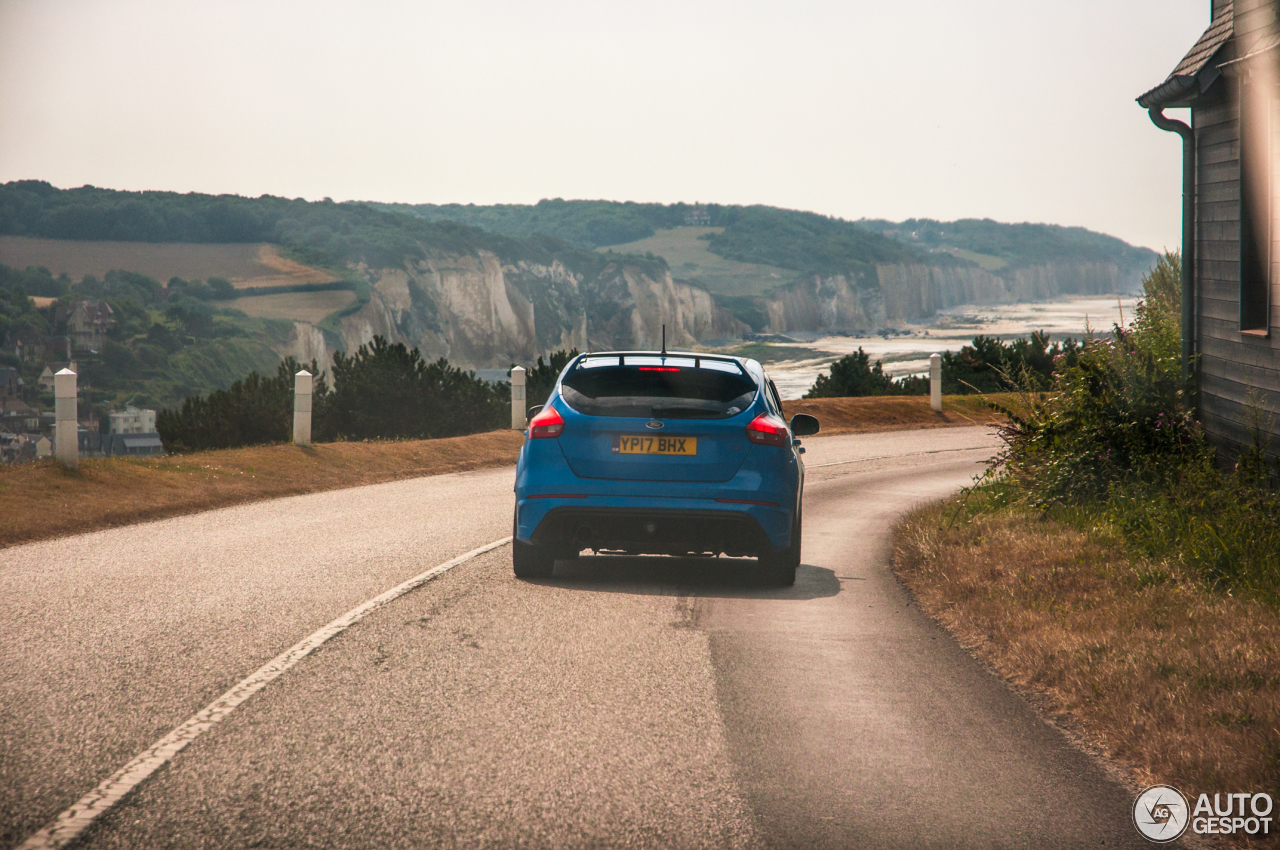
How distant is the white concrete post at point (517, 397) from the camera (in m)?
23.8

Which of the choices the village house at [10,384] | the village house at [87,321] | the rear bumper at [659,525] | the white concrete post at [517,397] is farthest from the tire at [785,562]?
the village house at [87,321]

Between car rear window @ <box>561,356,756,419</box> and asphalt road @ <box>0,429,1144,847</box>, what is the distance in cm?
137

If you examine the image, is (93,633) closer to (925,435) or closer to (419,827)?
(419,827)

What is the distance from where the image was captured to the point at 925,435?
2552 cm

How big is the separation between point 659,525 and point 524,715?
304 cm

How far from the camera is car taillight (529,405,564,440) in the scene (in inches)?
322

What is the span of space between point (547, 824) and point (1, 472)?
→ 1245 centimetres

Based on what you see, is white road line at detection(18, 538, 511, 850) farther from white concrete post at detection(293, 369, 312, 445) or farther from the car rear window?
white concrete post at detection(293, 369, 312, 445)

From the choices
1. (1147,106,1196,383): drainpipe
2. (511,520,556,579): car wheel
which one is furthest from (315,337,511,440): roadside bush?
(511,520,556,579): car wheel

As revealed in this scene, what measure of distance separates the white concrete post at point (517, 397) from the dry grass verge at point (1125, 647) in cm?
1521

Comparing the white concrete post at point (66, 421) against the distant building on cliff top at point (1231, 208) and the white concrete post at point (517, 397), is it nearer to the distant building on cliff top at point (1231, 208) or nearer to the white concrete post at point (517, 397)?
the white concrete post at point (517, 397)

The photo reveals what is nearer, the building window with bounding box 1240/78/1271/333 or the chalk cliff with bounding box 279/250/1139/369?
the building window with bounding box 1240/78/1271/333

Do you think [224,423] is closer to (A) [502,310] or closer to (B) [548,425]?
(B) [548,425]

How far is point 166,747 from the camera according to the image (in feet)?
14.8
